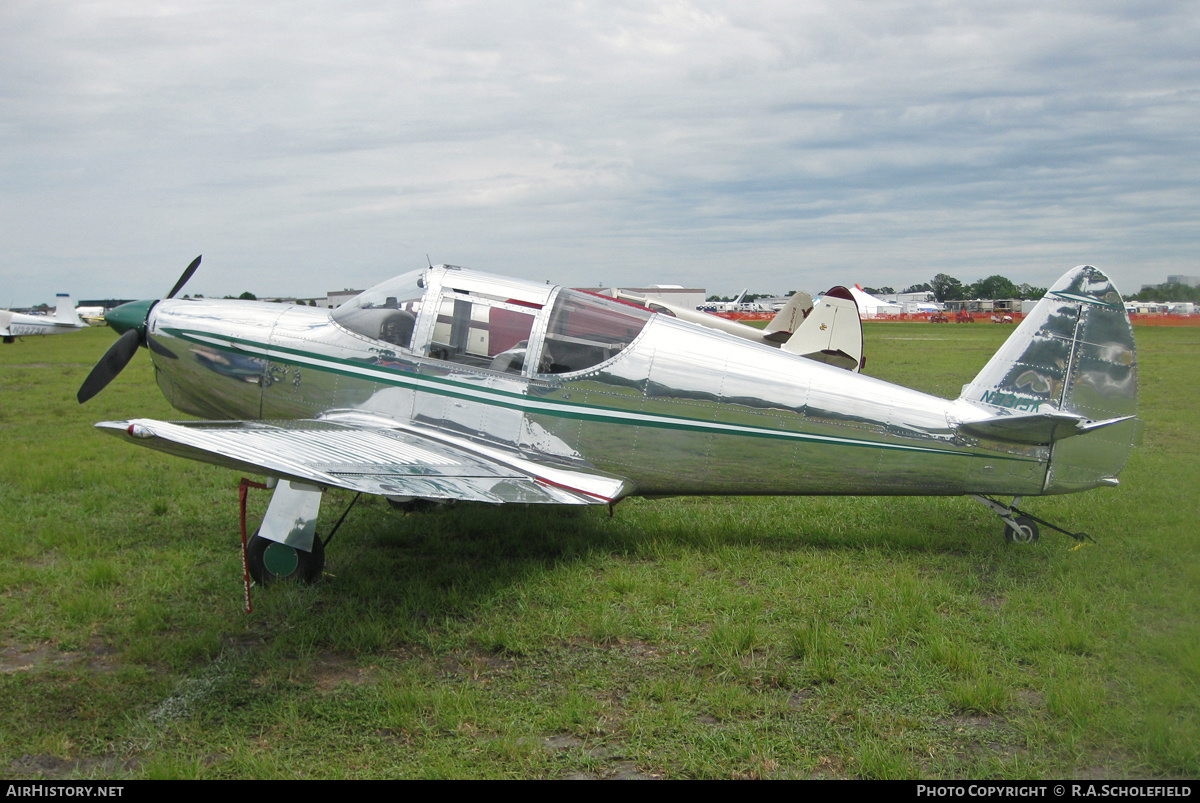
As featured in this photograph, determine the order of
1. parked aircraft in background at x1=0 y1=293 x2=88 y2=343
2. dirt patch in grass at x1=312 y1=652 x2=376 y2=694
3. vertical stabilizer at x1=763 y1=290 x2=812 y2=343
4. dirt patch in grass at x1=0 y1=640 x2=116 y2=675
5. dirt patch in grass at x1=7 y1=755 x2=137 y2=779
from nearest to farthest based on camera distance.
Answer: dirt patch in grass at x1=7 y1=755 x2=137 y2=779 → dirt patch in grass at x1=312 y1=652 x2=376 y2=694 → dirt patch in grass at x1=0 y1=640 x2=116 y2=675 → vertical stabilizer at x1=763 y1=290 x2=812 y2=343 → parked aircraft in background at x1=0 y1=293 x2=88 y2=343

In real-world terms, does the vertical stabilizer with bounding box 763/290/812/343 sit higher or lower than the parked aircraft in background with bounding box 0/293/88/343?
higher

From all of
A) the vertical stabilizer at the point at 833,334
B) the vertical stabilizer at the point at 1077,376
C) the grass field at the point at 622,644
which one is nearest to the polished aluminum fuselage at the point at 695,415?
the vertical stabilizer at the point at 1077,376

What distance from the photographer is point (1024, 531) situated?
5543 mm

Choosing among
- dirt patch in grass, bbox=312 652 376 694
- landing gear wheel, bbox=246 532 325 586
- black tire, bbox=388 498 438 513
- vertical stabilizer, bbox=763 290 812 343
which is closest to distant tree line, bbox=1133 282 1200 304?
dirt patch in grass, bbox=312 652 376 694

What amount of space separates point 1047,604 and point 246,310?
234 inches

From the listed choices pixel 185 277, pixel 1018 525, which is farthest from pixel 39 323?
pixel 1018 525

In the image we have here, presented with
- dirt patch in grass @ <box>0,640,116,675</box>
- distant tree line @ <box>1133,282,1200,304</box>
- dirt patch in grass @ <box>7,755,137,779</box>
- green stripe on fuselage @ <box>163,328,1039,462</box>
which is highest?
distant tree line @ <box>1133,282,1200,304</box>

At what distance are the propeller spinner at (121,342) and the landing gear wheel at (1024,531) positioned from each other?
6815 mm

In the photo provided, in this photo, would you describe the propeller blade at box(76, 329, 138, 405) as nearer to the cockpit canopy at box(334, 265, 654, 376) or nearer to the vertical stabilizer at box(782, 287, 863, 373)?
the cockpit canopy at box(334, 265, 654, 376)

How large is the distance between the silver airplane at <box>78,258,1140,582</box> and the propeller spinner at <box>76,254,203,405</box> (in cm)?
130

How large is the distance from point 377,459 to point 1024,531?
453 centimetres

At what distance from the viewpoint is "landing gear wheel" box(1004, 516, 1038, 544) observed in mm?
5527

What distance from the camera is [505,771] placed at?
116 inches

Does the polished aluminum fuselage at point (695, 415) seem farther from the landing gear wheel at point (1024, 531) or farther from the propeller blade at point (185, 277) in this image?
the propeller blade at point (185, 277)
